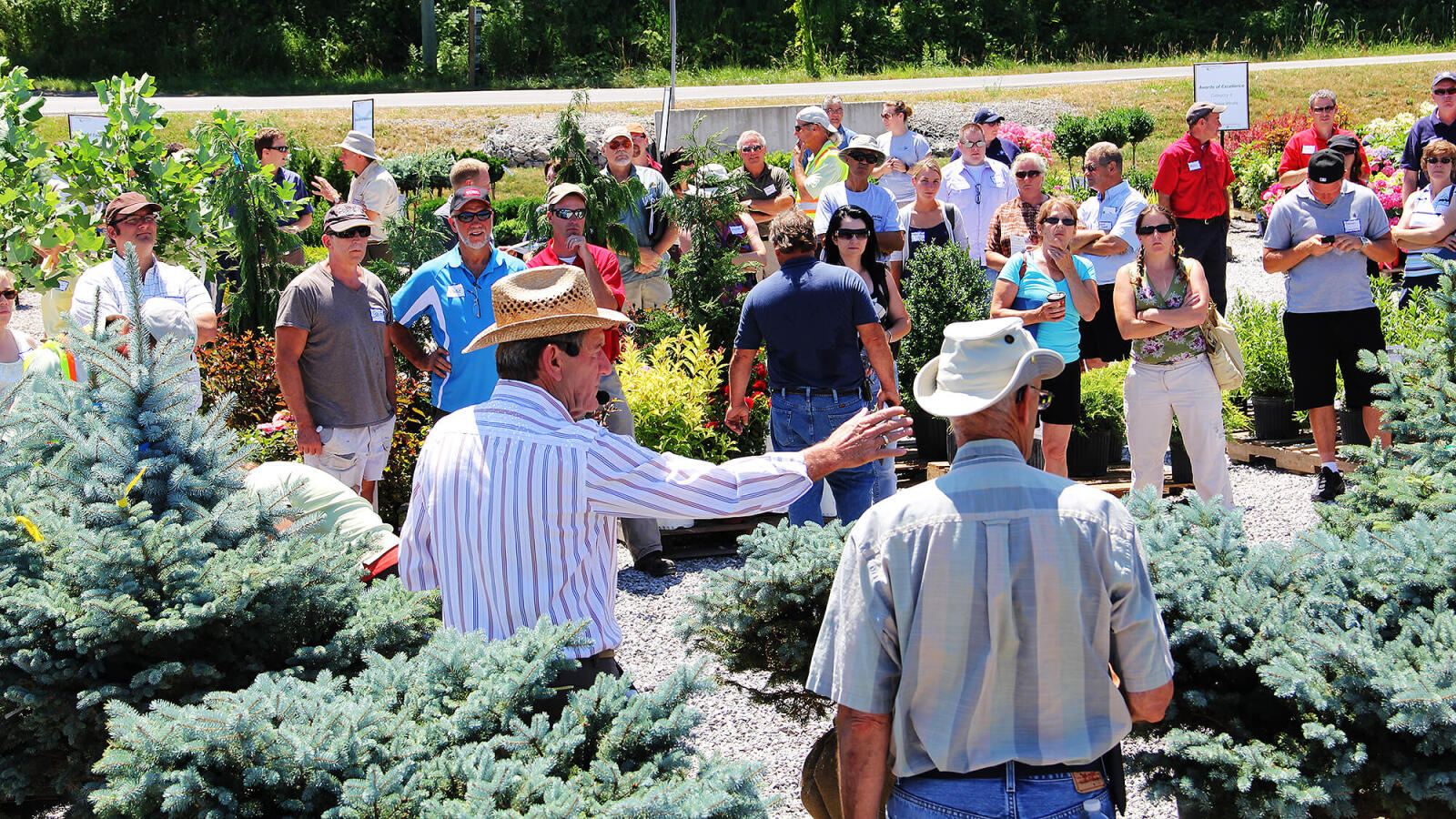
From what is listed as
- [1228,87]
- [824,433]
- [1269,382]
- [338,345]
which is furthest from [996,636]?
[1228,87]

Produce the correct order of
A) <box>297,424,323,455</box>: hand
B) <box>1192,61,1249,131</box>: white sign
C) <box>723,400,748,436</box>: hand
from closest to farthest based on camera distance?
<box>297,424,323,455</box>: hand
<box>723,400,748,436</box>: hand
<box>1192,61,1249,131</box>: white sign

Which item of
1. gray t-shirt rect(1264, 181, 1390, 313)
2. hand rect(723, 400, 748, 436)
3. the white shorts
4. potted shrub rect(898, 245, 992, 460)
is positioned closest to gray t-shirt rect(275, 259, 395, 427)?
the white shorts

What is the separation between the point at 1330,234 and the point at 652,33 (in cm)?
2640

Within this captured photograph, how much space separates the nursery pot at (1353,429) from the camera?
7859 millimetres

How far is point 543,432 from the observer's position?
310cm

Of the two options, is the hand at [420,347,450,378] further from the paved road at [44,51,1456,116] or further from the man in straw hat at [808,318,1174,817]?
the paved road at [44,51,1456,116]

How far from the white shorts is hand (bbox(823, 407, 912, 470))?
13.2 ft

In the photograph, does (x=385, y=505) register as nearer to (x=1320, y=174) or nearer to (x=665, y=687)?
(x=665, y=687)

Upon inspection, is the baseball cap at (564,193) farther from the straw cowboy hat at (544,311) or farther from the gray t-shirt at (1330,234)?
the gray t-shirt at (1330,234)

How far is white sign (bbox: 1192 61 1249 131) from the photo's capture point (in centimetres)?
1382

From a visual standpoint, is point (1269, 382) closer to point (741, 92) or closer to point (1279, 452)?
point (1279, 452)

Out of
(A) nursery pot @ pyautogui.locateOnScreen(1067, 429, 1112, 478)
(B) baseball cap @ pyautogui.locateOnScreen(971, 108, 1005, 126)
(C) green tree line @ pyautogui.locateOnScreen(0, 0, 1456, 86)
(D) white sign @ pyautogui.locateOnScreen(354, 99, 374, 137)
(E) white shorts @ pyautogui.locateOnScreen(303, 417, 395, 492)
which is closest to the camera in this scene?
(E) white shorts @ pyautogui.locateOnScreen(303, 417, 395, 492)

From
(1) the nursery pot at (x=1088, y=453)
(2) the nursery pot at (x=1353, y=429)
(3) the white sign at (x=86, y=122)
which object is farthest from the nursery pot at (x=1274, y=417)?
(3) the white sign at (x=86, y=122)

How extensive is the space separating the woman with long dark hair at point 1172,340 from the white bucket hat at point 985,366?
396cm
